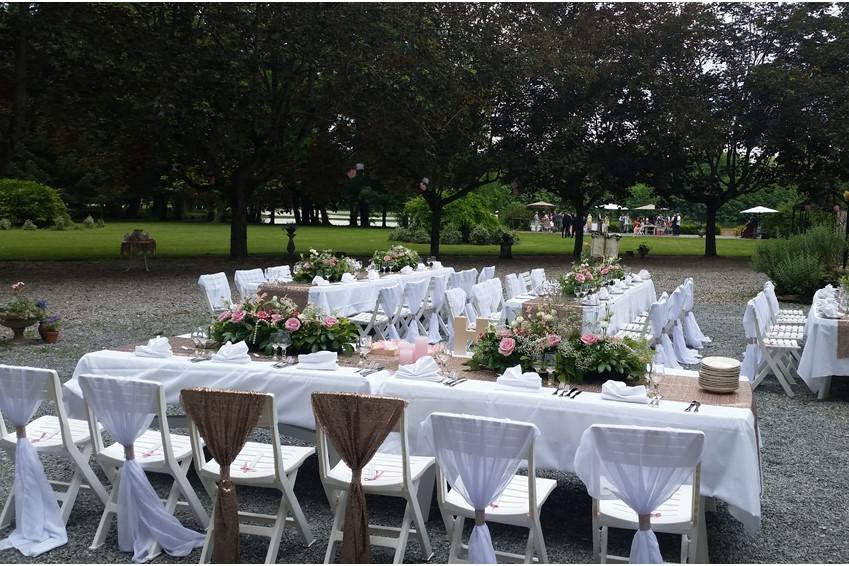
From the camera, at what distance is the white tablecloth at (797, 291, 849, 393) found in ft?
24.7

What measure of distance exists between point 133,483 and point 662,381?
3019 millimetres

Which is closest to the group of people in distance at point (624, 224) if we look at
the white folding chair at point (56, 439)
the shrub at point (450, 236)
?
the shrub at point (450, 236)

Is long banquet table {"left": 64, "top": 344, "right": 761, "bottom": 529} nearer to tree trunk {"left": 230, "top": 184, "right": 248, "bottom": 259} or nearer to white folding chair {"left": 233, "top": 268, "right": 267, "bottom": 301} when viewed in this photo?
white folding chair {"left": 233, "top": 268, "right": 267, "bottom": 301}

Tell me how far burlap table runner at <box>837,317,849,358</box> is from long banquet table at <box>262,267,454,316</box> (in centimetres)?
538

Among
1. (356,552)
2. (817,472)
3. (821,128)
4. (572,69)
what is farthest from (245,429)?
(821,128)

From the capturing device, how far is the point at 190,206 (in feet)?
211

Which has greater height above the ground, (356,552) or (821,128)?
(821,128)

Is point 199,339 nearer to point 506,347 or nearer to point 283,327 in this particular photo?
point 283,327

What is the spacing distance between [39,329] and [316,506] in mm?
7209

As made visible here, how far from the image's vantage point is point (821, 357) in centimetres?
757

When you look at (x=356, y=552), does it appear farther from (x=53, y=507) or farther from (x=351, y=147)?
(x=351, y=147)

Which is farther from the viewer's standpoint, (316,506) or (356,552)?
(316,506)

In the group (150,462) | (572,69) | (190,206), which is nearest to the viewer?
(150,462)

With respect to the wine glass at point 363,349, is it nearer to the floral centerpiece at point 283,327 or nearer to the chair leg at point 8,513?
the floral centerpiece at point 283,327
